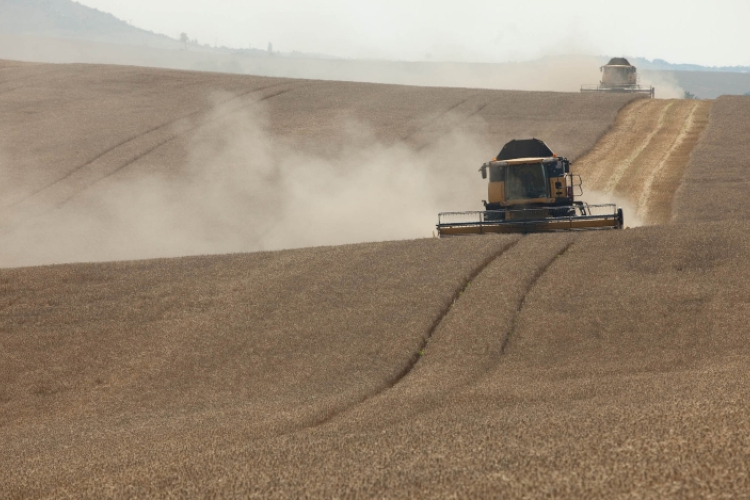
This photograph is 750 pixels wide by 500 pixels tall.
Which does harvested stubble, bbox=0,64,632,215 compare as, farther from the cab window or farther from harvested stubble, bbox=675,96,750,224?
the cab window

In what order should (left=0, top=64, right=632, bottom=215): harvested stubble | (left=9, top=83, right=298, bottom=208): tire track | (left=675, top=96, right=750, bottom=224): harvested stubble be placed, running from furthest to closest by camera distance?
(left=0, top=64, right=632, bottom=215): harvested stubble, (left=9, top=83, right=298, bottom=208): tire track, (left=675, top=96, right=750, bottom=224): harvested stubble

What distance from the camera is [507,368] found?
15.1 metres

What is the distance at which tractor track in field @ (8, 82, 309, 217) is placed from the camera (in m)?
40.8

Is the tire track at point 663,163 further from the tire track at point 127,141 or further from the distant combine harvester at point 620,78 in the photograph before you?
the tire track at point 127,141

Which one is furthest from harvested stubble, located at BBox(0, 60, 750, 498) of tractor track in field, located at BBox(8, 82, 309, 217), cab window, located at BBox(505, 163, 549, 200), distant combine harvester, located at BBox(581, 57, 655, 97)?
distant combine harvester, located at BBox(581, 57, 655, 97)

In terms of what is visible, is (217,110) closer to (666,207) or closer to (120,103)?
(120,103)

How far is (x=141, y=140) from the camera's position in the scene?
4909 centimetres

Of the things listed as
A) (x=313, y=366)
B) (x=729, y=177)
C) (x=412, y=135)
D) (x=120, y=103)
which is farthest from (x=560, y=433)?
(x=120, y=103)

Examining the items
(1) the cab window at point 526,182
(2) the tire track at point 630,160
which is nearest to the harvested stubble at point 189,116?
(2) the tire track at point 630,160

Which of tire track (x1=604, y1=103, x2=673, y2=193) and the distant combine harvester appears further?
the distant combine harvester

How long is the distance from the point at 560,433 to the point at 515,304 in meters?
8.70

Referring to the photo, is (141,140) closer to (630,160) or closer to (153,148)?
(153,148)

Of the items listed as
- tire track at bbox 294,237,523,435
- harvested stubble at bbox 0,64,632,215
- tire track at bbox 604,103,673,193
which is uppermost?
harvested stubble at bbox 0,64,632,215

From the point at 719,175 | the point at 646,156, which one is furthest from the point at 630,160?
the point at 719,175
